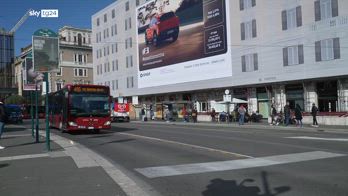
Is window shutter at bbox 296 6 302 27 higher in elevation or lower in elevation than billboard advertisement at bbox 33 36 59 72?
higher

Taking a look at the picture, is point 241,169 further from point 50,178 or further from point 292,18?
point 292,18

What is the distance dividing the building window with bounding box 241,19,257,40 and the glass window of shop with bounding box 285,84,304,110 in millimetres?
6542

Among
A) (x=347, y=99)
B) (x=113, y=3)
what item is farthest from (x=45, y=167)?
(x=113, y=3)

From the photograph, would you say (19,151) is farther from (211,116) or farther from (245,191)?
(211,116)

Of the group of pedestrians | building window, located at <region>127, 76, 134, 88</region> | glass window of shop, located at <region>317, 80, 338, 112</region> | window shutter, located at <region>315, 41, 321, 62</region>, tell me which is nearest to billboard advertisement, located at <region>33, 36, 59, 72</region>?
the group of pedestrians

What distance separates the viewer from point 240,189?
8.09 m

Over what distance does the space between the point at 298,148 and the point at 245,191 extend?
23.3ft

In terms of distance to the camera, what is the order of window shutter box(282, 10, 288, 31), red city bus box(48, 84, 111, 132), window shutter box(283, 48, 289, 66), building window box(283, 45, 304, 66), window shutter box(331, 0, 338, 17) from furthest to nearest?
window shutter box(282, 10, 288, 31)
window shutter box(283, 48, 289, 66)
building window box(283, 45, 304, 66)
window shutter box(331, 0, 338, 17)
red city bus box(48, 84, 111, 132)

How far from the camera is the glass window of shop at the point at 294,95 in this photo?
39.6m

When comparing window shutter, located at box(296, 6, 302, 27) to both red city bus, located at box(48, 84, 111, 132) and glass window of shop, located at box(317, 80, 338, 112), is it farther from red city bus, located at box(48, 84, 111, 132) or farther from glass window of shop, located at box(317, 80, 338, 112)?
red city bus, located at box(48, 84, 111, 132)

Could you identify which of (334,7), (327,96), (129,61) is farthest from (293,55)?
(129,61)

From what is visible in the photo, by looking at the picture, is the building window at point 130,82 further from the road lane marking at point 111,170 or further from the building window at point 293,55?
the road lane marking at point 111,170

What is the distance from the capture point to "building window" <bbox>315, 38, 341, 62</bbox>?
116ft

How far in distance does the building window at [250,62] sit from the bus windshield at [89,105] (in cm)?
2074
